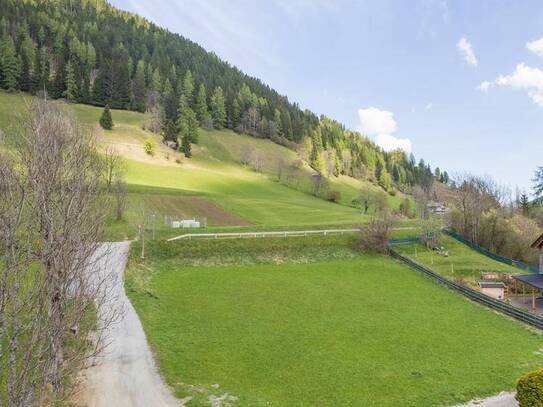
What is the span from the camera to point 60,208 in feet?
40.6

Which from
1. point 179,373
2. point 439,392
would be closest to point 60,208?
point 179,373

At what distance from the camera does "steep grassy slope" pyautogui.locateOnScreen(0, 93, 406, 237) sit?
220 feet

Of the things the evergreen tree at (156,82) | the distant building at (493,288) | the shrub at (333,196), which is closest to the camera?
the distant building at (493,288)

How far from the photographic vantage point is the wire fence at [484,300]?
1183 inches

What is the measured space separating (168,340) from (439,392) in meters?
15.0

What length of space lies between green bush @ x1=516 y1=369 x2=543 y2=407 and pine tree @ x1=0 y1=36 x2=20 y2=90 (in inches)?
5738

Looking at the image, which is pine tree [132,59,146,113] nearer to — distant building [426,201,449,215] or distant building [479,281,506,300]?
distant building [426,201,449,215]

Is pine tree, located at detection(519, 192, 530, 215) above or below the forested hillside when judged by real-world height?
below

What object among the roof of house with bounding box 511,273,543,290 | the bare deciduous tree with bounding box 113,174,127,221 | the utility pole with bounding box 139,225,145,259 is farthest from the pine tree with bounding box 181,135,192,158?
the roof of house with bounding box 511,273,543,290

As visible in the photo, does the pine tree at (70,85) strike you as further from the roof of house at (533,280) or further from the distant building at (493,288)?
the roof of house at (533,280)

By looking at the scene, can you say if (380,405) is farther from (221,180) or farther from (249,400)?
(221,180)

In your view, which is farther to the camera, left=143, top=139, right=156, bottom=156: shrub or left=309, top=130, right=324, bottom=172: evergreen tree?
left=309, top=130, right=324, bottom=172: evergreen tree

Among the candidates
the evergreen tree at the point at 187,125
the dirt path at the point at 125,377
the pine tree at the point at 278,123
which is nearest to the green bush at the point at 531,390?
the dirt path at the point at 125,377

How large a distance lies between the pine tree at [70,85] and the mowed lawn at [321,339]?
371ft
